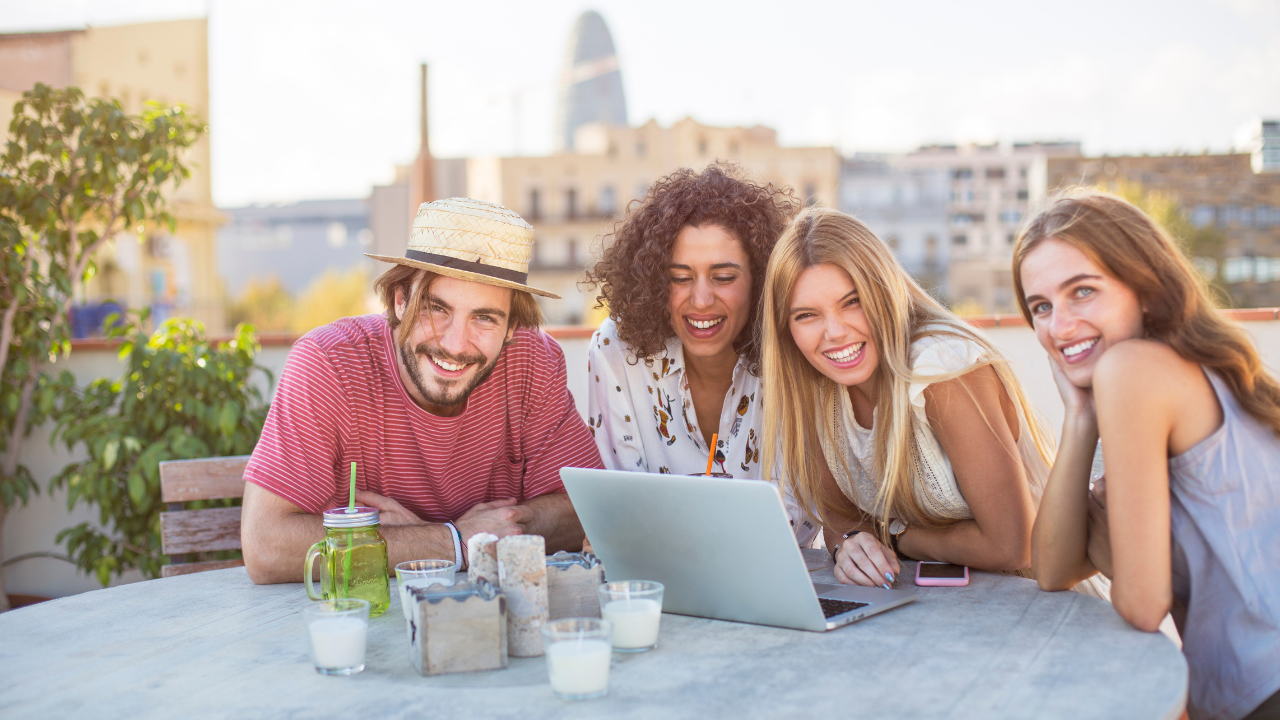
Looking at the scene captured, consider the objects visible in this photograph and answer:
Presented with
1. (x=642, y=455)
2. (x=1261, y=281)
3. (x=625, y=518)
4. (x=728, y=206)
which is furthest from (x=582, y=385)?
(x=1261, y=281)

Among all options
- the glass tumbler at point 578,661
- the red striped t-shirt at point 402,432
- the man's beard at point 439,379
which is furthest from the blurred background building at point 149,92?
the glass tumbler at point 578,661

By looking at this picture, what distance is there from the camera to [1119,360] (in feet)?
5.65

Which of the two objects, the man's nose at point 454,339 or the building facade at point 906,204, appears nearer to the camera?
the man's nose at point 454,339

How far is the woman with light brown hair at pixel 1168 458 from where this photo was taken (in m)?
1.67

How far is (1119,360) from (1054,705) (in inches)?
26.5

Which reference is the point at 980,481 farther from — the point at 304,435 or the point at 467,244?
the point at 304,435

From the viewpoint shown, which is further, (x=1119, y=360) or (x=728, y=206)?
(x=728, y=206)

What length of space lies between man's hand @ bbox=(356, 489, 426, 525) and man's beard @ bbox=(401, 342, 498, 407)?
282 mm

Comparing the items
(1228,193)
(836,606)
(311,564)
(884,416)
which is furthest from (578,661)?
(1228,193)

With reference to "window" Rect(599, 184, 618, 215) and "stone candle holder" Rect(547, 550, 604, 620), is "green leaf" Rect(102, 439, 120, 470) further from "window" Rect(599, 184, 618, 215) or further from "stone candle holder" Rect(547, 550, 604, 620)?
"window" Rect(599, 184, 618, 215)

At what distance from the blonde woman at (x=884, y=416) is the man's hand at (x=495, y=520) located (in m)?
0.64

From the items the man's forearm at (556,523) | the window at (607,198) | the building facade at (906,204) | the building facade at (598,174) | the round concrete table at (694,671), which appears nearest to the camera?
the round concrete table at (694,671)

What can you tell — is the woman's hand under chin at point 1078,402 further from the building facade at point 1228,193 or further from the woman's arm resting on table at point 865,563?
the building facade at point 1228,193

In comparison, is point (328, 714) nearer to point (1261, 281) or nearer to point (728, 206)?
point (728, 206)
